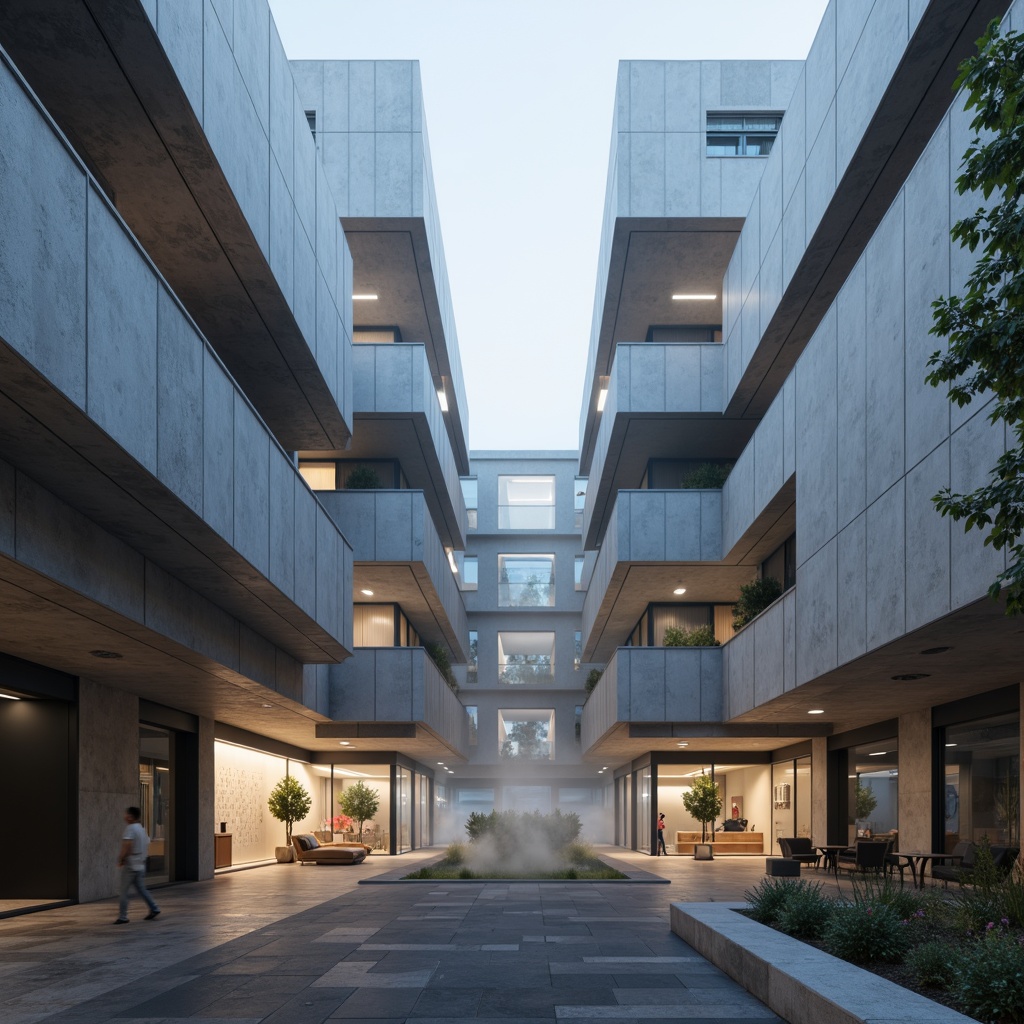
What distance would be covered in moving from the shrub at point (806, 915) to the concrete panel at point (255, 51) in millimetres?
11313

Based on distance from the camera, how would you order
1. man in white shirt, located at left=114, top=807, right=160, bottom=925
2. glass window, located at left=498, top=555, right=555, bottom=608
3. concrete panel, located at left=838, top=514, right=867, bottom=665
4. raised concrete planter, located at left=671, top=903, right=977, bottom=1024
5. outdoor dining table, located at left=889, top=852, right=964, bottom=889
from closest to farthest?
raised concrete planter, located at left=671, top=903, right=977, bottom=1024 → concrete panel, located at left=838, top=514, right=867, bottom=665 → man in white shirt, located at left=114, top=807, right=160, bottom=925 → outdoor dining table, located at left=889, top=852, right=964, bottom=889 → glass window, located at left=498, top=555, right=555, bottom=608

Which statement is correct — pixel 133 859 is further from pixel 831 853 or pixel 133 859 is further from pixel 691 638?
pixel 691 638

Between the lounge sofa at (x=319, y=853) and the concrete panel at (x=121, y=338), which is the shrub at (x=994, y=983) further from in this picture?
the lounge sofa at (x=319, y=853)

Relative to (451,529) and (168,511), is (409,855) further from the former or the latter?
(168,511)

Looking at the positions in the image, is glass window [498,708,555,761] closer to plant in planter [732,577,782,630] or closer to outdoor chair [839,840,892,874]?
plant in planter [732,577,782,630]

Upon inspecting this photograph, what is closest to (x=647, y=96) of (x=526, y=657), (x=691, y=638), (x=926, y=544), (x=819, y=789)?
(x=691, y=638)

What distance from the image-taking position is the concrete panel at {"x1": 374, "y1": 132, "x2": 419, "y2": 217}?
25.8m

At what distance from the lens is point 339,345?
2091cm

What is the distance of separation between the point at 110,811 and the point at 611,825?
35786 millimetres

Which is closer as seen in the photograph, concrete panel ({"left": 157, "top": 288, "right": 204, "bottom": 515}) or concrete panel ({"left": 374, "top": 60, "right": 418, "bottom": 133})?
concrete panel ({"left": 157, "top": 288, "right": 204, "bottom": 515})

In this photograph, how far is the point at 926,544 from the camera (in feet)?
39.9

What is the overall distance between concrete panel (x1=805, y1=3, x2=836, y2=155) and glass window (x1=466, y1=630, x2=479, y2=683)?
36.7 meters

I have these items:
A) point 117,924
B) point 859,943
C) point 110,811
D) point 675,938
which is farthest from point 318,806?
point 859,943

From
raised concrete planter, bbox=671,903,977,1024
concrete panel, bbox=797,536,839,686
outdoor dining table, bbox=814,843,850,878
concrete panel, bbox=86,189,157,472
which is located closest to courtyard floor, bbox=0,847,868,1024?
raised concrete planter, bbox=671,903,977,1024
